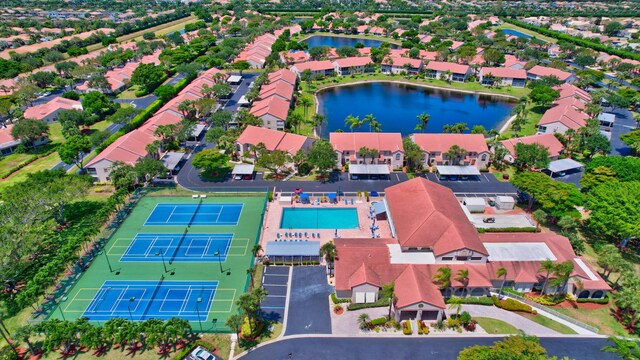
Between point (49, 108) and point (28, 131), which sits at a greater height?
point (28, 131)

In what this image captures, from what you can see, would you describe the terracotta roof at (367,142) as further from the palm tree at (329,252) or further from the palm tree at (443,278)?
the palm tree at (443,278)

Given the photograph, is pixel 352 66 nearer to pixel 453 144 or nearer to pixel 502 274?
pixel 453 144

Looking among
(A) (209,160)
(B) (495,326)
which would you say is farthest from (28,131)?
(B) (495,326)

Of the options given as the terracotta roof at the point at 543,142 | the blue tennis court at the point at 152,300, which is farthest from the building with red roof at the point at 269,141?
the terracotta roof at the point at 543,142

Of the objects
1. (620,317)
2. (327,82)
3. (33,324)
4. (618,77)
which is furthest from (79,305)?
(618,77)

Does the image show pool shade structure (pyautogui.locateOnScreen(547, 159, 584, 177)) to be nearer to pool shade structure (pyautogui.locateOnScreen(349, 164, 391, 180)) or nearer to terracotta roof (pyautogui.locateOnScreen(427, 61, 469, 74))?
pool shade structure (pyautogui.locateOnScreen(349, 164, 391, 180))
